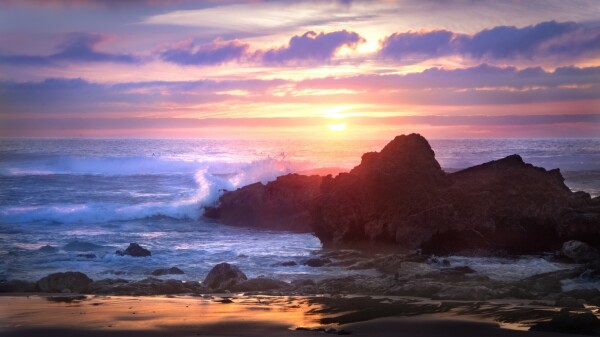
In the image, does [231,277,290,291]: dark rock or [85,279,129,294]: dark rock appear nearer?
[85,279,129,294]: dark rock

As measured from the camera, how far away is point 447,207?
66.1 ft

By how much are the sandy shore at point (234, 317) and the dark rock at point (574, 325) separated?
1.09 feet

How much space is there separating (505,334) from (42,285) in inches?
410

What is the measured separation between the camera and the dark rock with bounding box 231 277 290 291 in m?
15.5

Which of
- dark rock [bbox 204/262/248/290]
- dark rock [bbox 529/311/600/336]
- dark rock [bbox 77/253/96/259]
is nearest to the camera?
dark rock [bbox 529/311/600/336]

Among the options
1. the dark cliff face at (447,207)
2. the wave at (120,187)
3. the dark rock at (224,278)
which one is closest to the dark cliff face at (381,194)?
the dark cliff face at (447,207)

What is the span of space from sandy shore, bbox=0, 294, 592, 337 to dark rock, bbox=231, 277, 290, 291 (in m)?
0.82

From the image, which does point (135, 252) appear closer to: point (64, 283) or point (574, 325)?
point (64, 283)

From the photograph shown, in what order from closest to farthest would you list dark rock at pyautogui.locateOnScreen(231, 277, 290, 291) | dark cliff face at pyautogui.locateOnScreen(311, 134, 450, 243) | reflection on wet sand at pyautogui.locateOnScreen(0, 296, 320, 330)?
1. reflection on wet sand at pyautogui.locateOnScreen(0, 296, 320, 330)
2. dark rock at pyautogui.locateOnScreen(231, 277, 290, 291)
3. dark cliff face at pyautogui.locateOnScreen(311, 134, 450, 243)

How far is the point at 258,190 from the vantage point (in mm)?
31328

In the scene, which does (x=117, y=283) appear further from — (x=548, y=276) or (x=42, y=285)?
(x=548, y=276)

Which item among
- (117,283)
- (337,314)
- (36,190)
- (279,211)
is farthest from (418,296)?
(36,190)

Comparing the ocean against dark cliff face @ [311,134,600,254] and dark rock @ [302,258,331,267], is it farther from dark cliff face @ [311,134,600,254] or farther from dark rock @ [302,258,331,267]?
dark cliff face @ [311,134,600,254]

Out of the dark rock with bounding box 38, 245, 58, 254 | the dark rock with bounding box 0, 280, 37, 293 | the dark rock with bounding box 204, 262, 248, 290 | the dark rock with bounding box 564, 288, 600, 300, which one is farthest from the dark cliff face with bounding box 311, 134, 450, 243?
the dark rock with bounding box 0, 280, 37, 293
